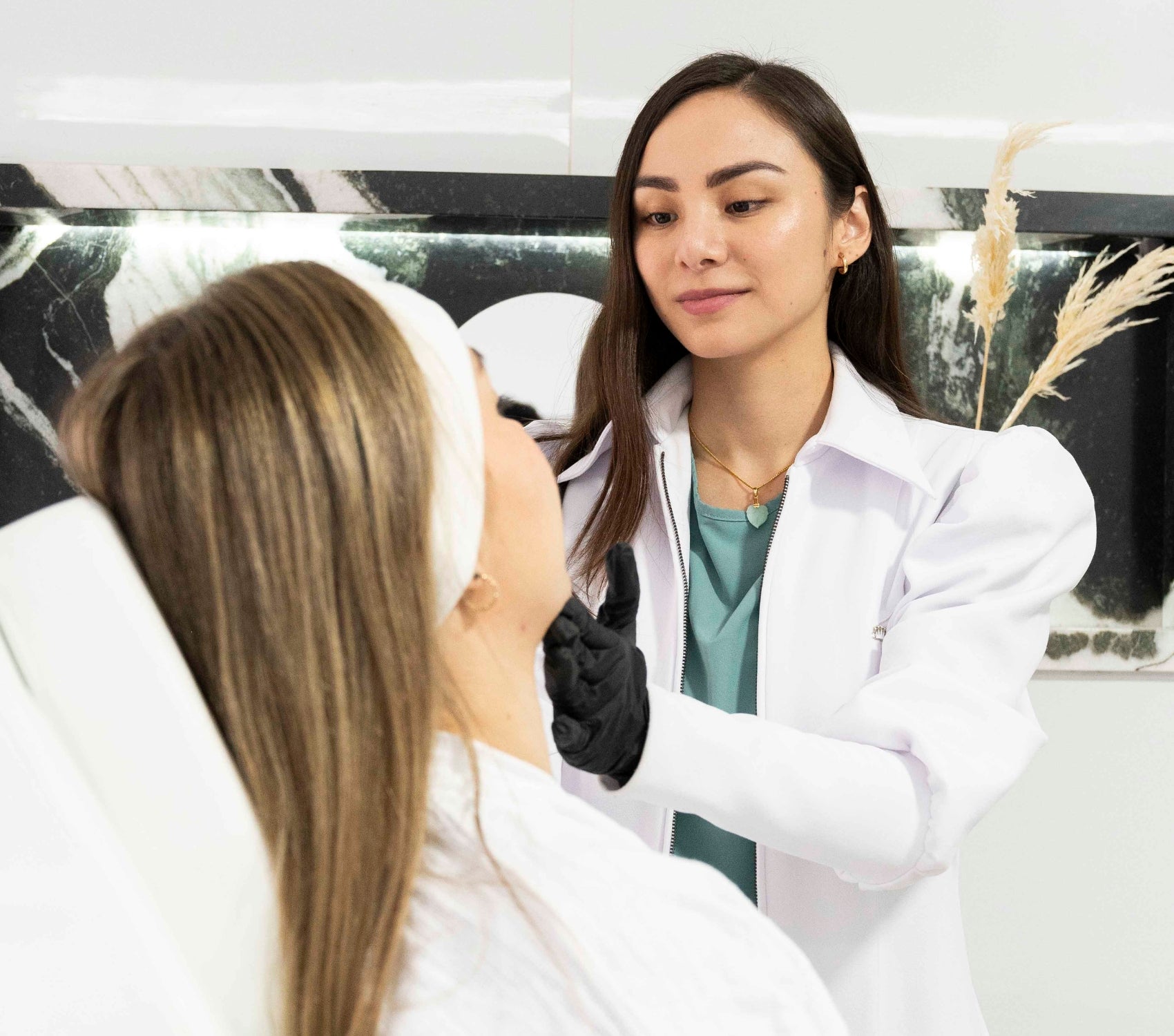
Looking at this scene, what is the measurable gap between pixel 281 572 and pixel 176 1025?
8.8 inches

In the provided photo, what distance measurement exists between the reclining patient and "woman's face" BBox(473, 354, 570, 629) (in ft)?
0.28

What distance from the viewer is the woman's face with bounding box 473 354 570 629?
790 mm

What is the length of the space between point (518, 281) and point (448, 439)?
133 cm

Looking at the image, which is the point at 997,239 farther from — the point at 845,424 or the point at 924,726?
the point at 924,726

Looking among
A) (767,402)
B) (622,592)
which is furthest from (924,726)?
(767,402)

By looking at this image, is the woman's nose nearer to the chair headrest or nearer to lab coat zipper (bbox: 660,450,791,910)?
lab coat zipper (bbox: 660,450,791,910)

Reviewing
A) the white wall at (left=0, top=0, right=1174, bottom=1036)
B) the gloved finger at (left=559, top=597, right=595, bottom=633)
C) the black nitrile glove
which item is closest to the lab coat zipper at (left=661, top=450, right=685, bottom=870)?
the black nitrile glove

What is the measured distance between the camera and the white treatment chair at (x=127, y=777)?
1.78 ft


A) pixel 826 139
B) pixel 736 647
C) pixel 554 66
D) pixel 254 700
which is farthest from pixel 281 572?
pixel 554 66

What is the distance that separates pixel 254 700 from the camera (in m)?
0.61

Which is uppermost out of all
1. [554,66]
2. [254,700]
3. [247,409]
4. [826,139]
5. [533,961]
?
[554,66]

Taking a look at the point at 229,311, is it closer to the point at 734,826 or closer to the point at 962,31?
the point at 734,826

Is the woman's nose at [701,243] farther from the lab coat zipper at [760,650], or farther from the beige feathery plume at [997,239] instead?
the beige feathery plume at [997,239]

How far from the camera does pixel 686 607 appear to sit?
1.27 metres
